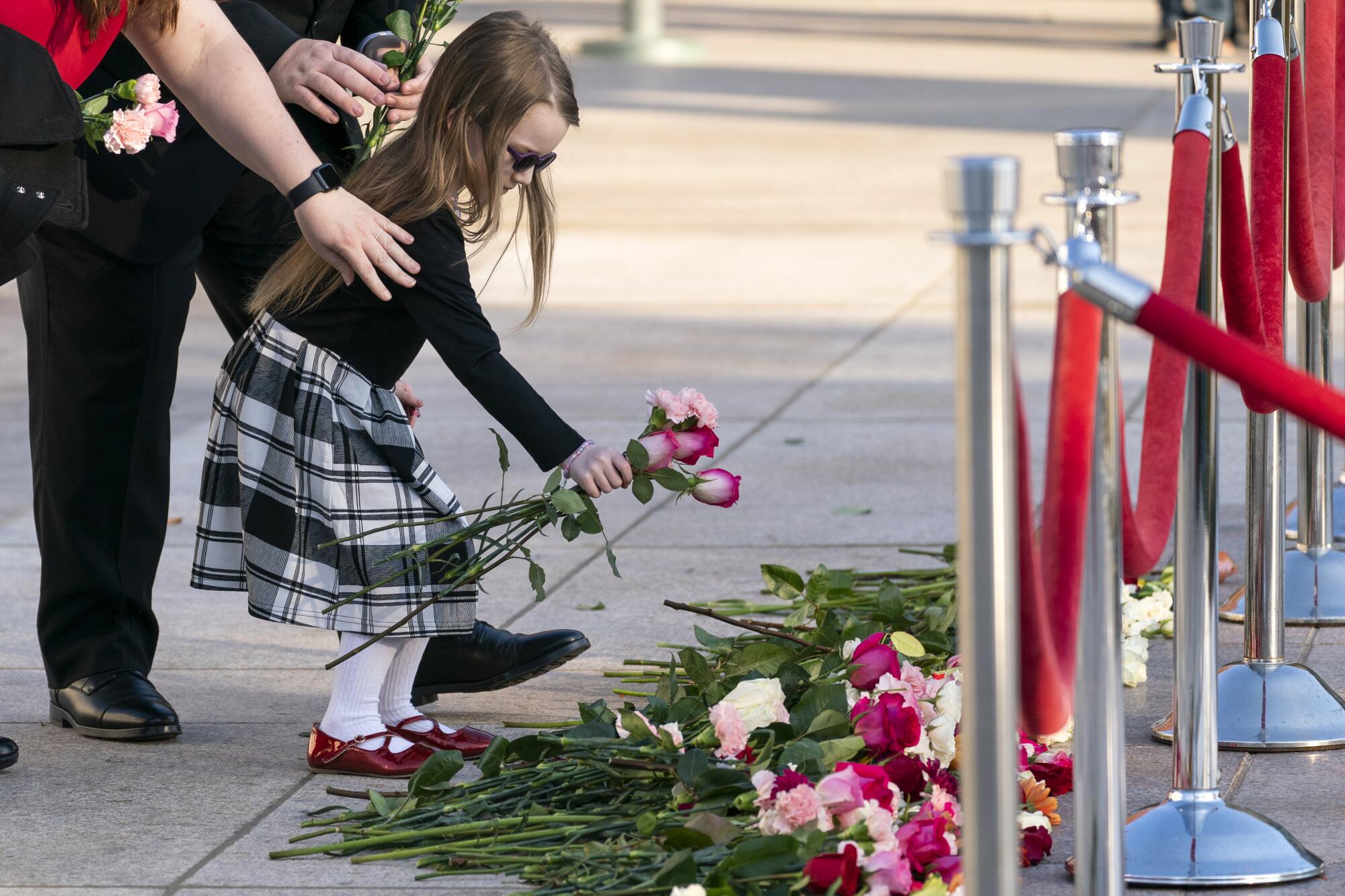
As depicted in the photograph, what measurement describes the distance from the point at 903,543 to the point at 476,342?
192cm

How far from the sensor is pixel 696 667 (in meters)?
3.33

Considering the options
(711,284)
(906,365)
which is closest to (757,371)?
(906,365)

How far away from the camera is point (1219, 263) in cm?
294

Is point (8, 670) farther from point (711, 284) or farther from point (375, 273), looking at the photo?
point (711, 284)

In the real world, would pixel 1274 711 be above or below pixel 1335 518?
below

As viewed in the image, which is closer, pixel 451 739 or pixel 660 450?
pixel 660 450

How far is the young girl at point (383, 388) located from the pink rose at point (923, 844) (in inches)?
39.0

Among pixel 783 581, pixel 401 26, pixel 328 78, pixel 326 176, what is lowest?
pixel 783 581

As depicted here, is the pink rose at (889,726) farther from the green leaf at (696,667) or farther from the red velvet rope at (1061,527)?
the red velvet rope at (1061,527)

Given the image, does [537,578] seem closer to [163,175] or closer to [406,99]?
[406,99]

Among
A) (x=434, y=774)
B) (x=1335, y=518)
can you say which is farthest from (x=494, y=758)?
(x=1335, y=518)

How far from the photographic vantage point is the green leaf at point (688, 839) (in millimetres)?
2719

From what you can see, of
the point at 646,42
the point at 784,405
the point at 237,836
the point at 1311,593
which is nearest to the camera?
the point at 237,836

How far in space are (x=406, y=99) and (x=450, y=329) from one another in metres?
0.56
